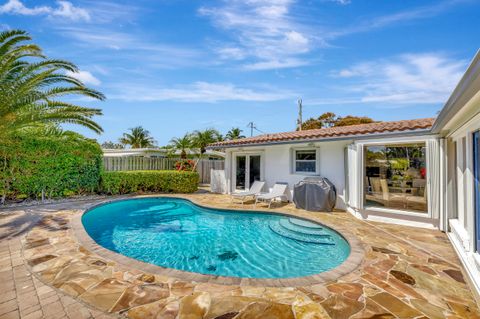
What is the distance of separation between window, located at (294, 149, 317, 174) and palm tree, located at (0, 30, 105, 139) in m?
10.1

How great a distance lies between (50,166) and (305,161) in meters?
13.3

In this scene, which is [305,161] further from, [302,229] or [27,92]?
[27,92]

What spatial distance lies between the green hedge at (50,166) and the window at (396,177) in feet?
48.1

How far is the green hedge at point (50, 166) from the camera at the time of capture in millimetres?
11203

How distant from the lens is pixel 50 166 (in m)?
12.2

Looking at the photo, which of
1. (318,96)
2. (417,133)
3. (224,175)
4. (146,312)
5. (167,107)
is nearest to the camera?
(146,312)

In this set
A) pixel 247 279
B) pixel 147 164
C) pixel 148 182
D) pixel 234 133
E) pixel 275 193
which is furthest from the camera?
pixel 234 133

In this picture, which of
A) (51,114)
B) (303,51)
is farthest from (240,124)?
(51,114)

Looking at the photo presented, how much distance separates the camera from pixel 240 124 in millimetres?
41406

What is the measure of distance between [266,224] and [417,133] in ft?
19.8

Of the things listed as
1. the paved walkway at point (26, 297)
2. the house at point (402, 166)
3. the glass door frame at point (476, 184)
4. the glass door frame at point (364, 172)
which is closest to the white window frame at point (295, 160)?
the house at point (402, 166)

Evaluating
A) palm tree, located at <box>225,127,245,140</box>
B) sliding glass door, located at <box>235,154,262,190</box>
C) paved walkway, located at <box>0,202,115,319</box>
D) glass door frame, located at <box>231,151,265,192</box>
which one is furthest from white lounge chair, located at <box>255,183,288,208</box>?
palm tree, located at <box>225,127,245,140</box>

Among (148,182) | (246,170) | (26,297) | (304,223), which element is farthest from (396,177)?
→ (26,297)

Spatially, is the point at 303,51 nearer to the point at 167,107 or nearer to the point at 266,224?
the point at 266,224
